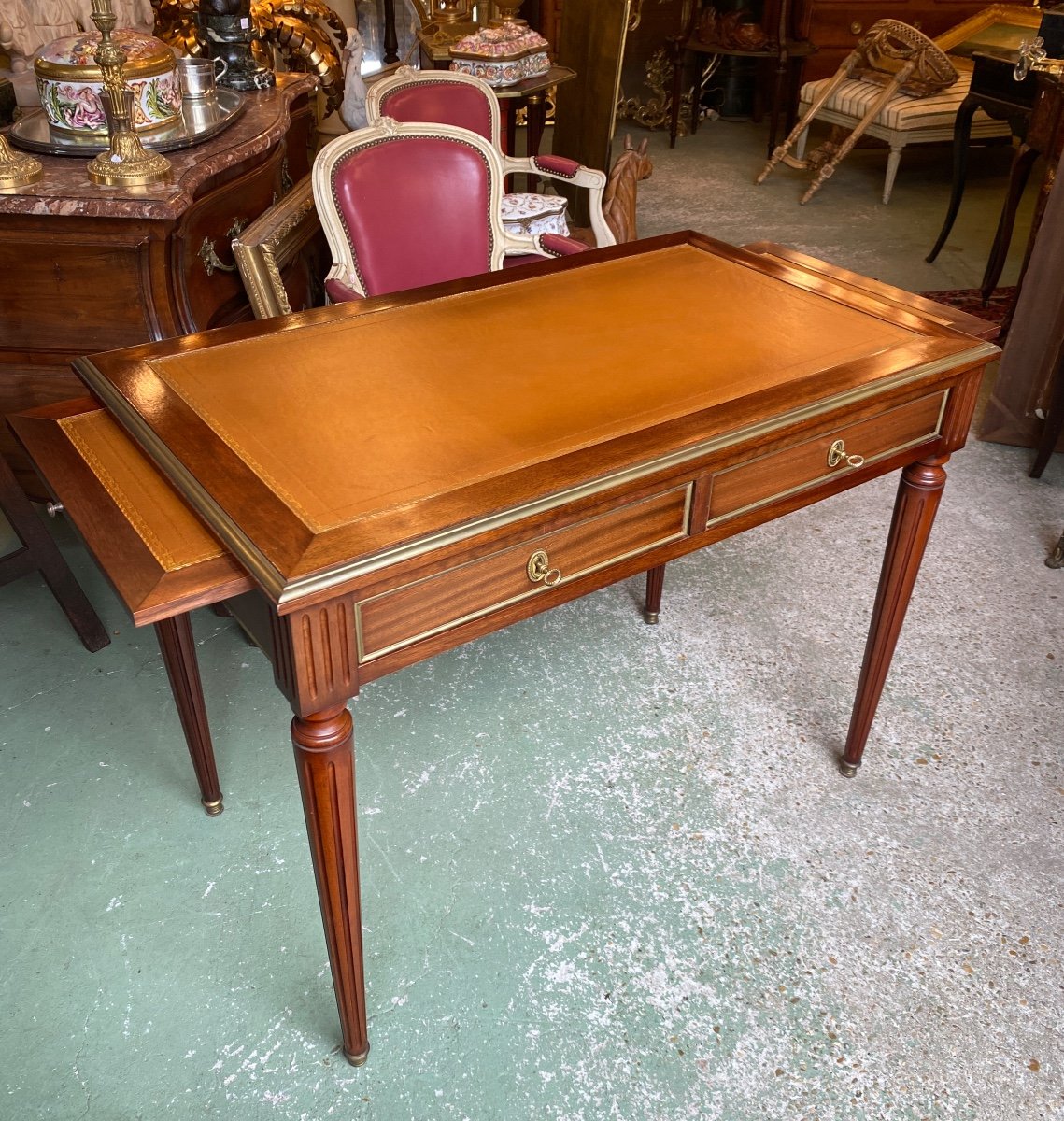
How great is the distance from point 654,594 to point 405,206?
1091 mm

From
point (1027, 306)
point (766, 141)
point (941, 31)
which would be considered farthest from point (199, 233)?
point (941, 31)

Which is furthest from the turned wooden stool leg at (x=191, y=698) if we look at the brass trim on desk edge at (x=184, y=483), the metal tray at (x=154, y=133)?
the metal tray at (x=154, y=133)

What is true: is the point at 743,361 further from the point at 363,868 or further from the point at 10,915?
the point at 10,915

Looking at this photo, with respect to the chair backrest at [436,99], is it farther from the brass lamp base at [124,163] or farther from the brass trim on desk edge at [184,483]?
the brass trim on desk edge at [184,483]

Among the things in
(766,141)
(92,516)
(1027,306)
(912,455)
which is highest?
A: (92,516)

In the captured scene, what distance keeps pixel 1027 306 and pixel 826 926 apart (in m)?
2.16

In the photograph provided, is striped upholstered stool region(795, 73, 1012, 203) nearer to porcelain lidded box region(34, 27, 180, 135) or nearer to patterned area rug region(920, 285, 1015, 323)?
patterned area rug region(920, 285, 1015, 323)

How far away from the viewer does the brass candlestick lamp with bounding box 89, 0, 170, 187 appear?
6.93 ft

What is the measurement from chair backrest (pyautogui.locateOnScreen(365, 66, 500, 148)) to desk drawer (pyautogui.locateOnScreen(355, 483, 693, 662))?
2.00 metres

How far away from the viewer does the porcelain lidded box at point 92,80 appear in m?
2.24

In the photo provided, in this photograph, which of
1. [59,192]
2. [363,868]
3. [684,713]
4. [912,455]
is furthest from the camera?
[684,713]

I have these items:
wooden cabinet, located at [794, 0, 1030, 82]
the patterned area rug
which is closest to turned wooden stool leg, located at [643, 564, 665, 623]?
the patterned area rug

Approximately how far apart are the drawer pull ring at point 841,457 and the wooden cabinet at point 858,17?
232 inches

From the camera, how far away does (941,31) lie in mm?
6629
